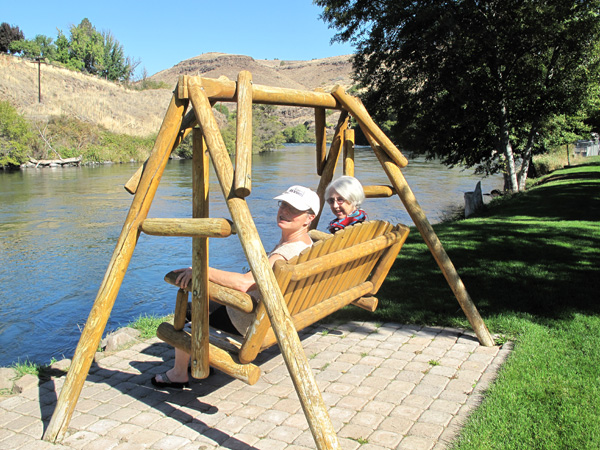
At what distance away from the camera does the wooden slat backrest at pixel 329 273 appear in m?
3.15

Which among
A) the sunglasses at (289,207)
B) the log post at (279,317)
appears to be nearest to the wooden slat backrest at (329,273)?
the log post at (279,317)

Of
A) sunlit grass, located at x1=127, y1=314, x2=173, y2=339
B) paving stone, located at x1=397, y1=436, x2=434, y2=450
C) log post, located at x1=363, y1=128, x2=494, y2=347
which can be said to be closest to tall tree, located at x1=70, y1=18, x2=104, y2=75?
sunlit grass, located at x1=127, y1=314, x2=173, y2=339

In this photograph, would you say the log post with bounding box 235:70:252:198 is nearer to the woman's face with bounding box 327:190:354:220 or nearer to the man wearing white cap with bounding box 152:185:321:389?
the man wearing white cap with bounding box 152:185:321:389

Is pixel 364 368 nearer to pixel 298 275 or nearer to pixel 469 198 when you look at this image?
pixel 298 275

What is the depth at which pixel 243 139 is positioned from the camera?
324 cm

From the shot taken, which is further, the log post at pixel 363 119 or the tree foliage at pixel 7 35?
the tree foliage at pixel 7 35

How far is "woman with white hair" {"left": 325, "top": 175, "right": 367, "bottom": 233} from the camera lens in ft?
14.5

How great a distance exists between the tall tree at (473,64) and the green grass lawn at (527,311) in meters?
6.96

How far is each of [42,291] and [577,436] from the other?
25.1 ft

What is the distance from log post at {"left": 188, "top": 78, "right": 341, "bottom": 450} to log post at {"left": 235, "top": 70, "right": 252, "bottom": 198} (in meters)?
0.08

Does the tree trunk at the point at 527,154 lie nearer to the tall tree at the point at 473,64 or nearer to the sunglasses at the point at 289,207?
the tall tree at the point at 473,64

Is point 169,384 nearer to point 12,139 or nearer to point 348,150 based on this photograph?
point 348,150

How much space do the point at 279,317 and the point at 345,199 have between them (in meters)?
1.82

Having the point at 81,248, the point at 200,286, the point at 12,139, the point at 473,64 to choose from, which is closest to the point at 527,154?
the point at 473,64
